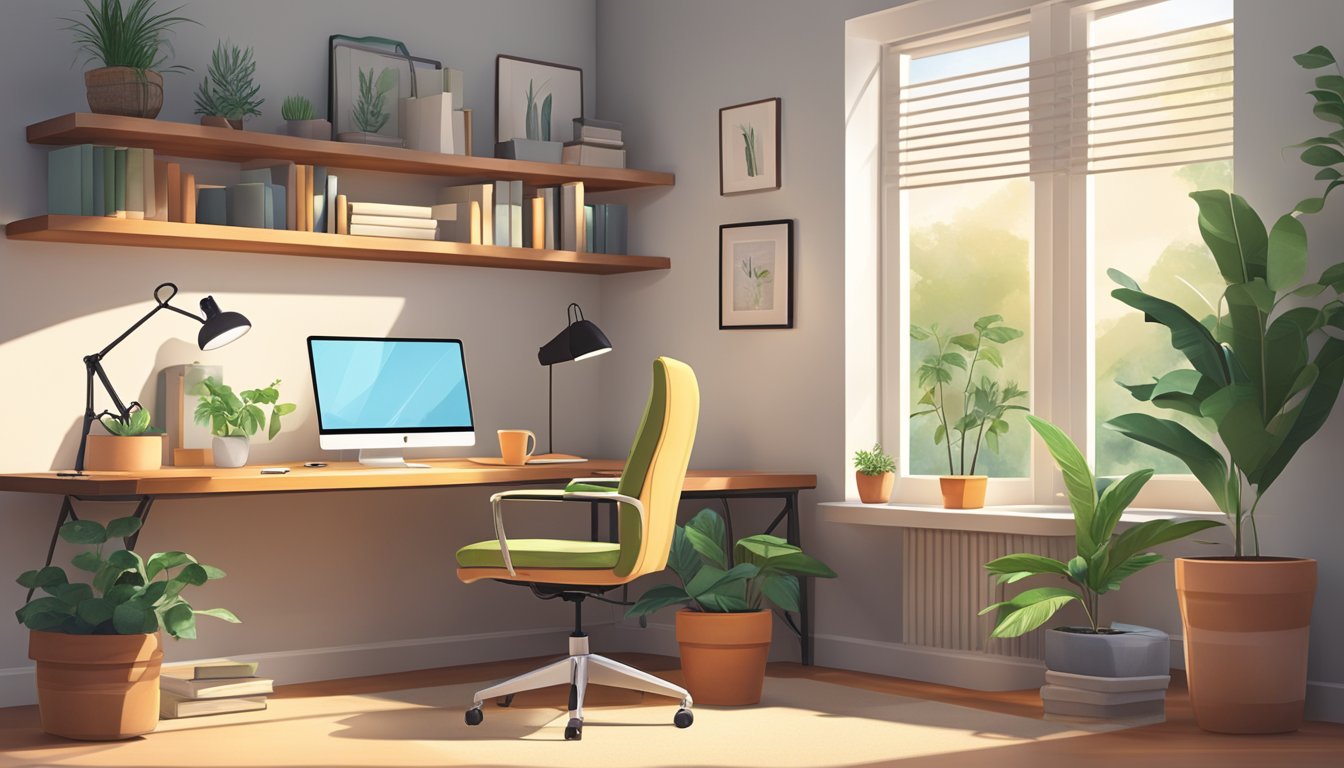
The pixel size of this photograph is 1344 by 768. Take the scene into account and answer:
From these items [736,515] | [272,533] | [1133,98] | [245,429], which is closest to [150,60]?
[245,429]

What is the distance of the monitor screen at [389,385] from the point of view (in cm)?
486

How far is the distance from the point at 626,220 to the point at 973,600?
2018mm

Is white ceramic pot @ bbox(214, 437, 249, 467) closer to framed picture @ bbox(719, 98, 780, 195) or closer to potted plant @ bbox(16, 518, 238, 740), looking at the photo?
potted plant @ bbox(16, 518, 238, 740)

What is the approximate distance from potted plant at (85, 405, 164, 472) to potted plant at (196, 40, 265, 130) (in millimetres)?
1004

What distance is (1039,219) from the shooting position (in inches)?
190

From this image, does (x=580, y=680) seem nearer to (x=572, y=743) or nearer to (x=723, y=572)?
(x=572, y=743)

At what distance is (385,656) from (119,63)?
2.14 meters

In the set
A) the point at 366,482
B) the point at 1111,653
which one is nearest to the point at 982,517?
the point at 1111,653

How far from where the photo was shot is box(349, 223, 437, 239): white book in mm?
5012

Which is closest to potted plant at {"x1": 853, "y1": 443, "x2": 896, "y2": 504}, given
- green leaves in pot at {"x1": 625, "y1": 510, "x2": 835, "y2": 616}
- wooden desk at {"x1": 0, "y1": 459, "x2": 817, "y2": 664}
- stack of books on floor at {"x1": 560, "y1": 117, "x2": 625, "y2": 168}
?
wooden desk at {"x1": 0, "y1": 459, "x2": 817, "y2": 664}

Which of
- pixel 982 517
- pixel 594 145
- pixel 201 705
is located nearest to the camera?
pixel 201 705

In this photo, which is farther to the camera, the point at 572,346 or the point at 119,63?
the point at 572,346

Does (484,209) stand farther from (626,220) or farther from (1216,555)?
(1216,555)

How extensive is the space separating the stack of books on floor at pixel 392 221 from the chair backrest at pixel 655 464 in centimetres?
152
